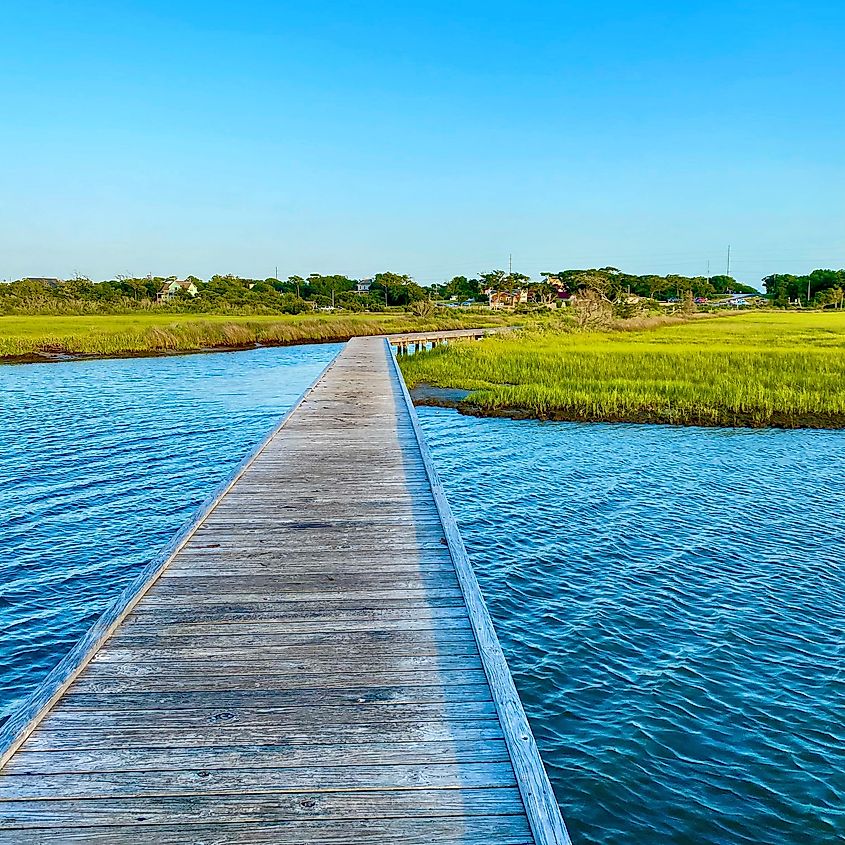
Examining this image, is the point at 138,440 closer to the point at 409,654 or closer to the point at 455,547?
the point at 455,547

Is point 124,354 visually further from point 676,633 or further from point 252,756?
point 252,756

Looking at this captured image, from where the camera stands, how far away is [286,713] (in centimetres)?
350

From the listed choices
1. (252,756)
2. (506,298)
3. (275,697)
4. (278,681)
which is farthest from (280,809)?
(506,298)

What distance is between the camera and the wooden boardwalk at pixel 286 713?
278 centimetres

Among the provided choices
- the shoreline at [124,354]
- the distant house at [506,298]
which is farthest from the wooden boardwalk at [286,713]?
the distant house at [506,298]

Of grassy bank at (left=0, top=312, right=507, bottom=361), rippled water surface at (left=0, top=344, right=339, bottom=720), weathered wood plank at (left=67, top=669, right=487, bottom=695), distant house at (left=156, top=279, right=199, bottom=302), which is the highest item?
distant house at (left=156, top=279, right=199, bottom=302)

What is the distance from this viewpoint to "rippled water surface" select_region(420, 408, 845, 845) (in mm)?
4602

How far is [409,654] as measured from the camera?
4.12 metres

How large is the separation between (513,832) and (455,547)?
3.16 metres

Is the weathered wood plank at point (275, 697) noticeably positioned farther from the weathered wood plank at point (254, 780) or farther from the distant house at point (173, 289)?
the distant house at point (173, 289)

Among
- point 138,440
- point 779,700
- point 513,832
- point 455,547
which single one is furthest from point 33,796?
point 138,440

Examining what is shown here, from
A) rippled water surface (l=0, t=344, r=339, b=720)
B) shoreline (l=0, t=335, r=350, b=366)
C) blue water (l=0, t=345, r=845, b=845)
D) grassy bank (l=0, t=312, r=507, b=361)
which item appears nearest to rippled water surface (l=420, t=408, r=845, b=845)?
blue water (l=0, t=345, r=845, b=845)

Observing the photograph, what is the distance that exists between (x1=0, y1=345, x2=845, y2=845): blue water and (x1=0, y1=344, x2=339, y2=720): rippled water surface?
5 cm

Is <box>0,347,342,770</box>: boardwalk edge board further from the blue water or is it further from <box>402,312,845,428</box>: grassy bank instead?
<box>402,312,845,428</box>: grassy bank
